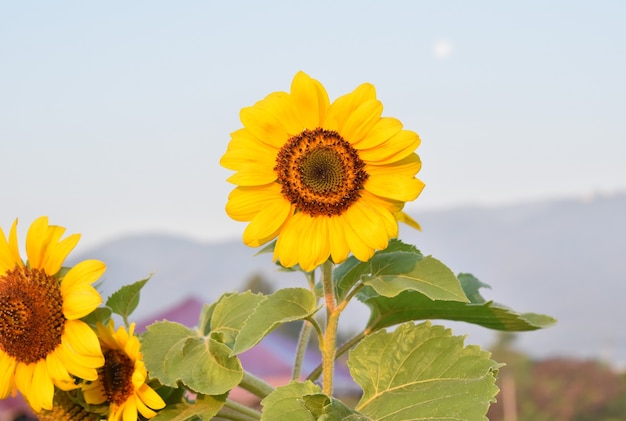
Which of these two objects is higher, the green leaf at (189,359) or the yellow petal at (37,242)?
the yellow petal at (37,242)

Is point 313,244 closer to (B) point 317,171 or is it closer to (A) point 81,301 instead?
(B) point 317,171

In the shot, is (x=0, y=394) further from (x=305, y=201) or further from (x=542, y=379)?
(x=542, y=379)

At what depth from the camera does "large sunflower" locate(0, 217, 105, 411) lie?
2.65ft

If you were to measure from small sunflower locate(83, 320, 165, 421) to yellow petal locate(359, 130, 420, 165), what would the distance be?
280 millimetres

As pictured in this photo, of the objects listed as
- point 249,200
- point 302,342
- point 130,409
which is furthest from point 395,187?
point 130,409

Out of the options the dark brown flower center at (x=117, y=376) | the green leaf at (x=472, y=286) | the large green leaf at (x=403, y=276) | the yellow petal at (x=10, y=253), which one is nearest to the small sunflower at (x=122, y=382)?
the dark brown flower center at (x=117, y=376)

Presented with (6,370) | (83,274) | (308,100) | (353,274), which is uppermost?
(308,100)

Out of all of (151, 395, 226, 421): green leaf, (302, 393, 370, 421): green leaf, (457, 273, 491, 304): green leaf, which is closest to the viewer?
(302, 393, 370, 421): green leaf

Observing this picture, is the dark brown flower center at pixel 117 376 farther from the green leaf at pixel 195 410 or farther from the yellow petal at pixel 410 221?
the yellow petal at pixel 410 221

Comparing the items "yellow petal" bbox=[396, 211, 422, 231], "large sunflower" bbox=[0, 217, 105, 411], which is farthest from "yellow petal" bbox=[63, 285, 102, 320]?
"yellow petal" bbox=[396, 211, 422, 231]

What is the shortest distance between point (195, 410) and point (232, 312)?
106 millimetres

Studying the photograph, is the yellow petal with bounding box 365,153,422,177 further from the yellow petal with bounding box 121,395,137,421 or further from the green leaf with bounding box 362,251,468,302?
the yellow petal with bounding box 121,395,137,421

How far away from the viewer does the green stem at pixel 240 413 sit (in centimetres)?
86

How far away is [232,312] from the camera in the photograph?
0.89 m
